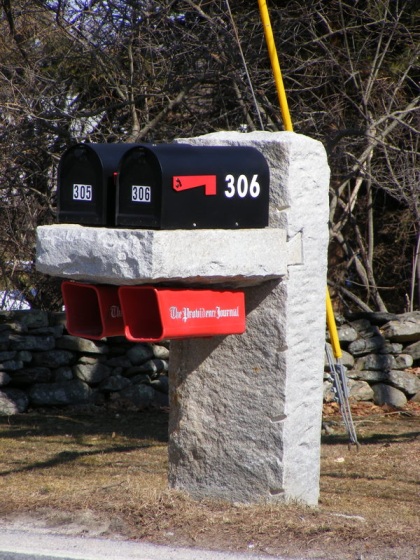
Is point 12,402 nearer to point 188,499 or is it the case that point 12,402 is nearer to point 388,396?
point 388,396

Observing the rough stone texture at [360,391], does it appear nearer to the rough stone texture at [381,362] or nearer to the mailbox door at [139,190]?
the rough stone texture at [381,362]

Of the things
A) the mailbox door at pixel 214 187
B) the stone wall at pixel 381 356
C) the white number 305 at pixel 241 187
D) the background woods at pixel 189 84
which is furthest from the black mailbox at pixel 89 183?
the stone wall at pixel 381 356

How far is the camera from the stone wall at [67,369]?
376 inches

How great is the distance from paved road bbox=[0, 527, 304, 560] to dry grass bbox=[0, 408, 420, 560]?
→ 0.40 ft

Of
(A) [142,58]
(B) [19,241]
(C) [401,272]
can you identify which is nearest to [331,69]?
(A) [142,58]

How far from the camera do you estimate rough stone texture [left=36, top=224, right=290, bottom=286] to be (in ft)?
13.2

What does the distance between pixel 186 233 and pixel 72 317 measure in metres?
0.95

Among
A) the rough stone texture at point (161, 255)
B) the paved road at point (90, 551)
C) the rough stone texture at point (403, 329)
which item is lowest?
the paved road at point (90, 551)

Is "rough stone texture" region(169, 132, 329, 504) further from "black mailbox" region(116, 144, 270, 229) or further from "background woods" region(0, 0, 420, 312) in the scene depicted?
"background woods" region(0, 0, 420, 312)

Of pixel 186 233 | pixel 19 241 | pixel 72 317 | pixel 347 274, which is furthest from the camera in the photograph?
pixel 347 274

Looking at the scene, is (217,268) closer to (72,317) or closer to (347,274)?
(72,317)

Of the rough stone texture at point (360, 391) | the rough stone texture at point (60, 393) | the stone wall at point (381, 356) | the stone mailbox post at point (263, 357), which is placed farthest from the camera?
the stone wall at point (381, 356)

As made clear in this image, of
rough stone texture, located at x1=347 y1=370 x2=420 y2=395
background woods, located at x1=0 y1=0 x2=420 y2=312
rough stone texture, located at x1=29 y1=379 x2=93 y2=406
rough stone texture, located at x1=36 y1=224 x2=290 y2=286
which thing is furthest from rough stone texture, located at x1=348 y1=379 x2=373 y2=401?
rough stone texture, located at x1=36 y1=224 x2=290 y2=286

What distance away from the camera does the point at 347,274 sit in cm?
1123
